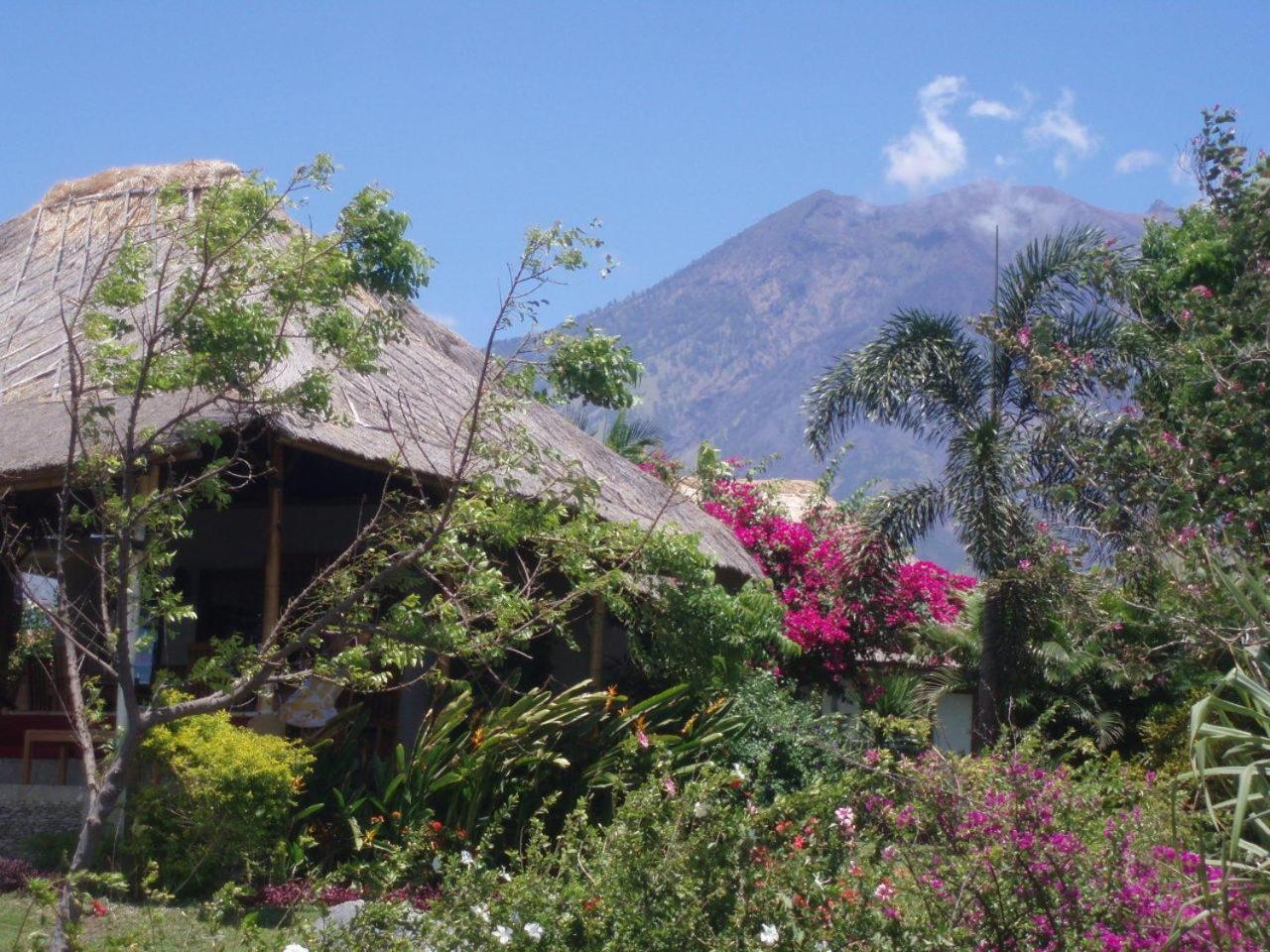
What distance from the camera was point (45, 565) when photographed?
14.2 metres

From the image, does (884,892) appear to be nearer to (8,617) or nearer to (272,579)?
(272,579)

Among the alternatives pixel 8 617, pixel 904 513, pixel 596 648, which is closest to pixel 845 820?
pixel 596 648

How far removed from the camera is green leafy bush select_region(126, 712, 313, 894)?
7711 millimetres

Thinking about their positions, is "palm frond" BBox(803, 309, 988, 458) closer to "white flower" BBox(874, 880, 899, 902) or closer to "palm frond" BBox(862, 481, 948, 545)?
"palm frond" BBox(862, 481, 948, 545)

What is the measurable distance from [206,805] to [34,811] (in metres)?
3.27

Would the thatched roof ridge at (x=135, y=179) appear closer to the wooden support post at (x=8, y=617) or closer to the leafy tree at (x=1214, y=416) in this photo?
the wooden support post at (x=8, y=617)

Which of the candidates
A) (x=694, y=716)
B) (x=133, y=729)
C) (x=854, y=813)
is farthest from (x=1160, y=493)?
(x=133, y=729)

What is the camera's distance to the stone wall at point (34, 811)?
30.6ft

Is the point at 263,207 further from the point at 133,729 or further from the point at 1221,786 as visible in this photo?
the point at 1221,786

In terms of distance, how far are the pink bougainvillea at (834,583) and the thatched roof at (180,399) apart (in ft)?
4.42

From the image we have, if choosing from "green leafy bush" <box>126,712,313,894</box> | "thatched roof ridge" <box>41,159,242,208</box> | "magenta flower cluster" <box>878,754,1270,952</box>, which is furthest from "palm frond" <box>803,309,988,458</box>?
"magenta flower cluster" <box>878,754,1270,952</box>

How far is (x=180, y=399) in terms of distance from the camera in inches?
350

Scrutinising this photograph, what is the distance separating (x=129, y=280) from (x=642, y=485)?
8.97 metres

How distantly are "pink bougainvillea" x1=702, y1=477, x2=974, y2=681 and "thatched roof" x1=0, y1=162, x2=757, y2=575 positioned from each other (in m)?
1.35
